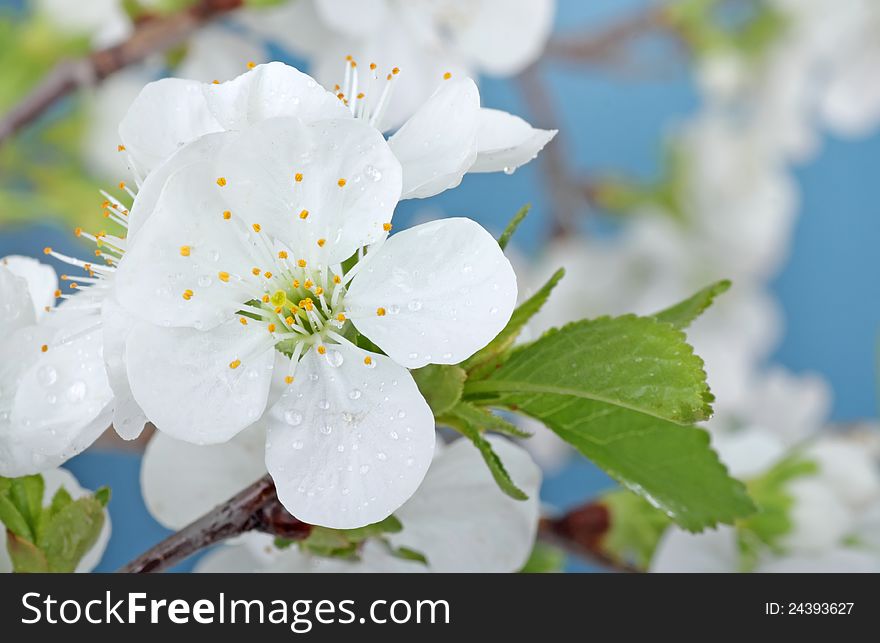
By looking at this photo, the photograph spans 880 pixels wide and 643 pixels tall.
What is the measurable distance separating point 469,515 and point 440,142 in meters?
0.16

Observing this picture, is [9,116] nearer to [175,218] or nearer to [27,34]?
[27,34]

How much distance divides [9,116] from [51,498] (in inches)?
11.6

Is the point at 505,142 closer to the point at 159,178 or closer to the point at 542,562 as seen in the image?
the point at 159,178

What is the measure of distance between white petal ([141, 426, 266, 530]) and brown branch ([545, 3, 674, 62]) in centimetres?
84

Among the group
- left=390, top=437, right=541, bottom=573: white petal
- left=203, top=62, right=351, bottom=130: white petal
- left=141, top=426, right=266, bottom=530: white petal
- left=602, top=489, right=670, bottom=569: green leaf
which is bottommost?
left=602, top=489, right=670, bottom=569: green leaf

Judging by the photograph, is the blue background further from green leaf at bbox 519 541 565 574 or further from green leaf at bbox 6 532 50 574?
green leaf at bbox 6 532 50 574

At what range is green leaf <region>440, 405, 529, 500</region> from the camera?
306mm

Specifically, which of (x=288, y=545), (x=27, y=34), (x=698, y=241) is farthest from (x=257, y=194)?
(x=698, y=241)

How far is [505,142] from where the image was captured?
0.31m

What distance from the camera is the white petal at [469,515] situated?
1.24ft

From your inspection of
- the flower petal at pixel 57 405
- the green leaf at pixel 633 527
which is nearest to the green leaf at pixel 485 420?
the flower petal at pixel 57 405

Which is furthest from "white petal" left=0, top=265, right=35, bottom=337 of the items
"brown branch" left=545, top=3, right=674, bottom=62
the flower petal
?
"brown branch" left=545, top=3, right=674, bottom=62

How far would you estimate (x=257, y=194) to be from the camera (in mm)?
289
